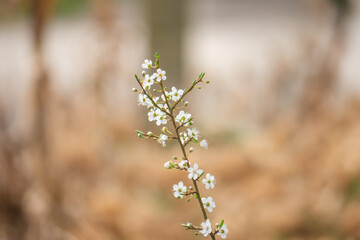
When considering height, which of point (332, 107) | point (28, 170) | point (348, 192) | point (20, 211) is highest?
point (332, 107)

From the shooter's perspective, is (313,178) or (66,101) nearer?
(313,178)

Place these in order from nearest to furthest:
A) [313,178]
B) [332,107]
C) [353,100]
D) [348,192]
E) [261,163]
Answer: [348,192]
[313,178]
[332,107]
[261,163]
[353,100]

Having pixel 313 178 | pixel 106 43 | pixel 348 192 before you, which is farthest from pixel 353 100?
pixel 106 43

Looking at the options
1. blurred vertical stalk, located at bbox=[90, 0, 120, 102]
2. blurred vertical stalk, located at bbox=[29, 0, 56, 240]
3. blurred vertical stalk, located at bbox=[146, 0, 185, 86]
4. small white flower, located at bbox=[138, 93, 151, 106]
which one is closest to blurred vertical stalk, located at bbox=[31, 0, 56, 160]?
blurred vertical stalk, located at bbox=[29, 0, 56, 240]

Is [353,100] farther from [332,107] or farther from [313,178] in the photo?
[313,178]

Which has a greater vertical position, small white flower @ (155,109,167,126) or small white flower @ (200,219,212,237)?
small white flower @ (155,109,167,126)

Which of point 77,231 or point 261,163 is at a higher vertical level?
point 261,163

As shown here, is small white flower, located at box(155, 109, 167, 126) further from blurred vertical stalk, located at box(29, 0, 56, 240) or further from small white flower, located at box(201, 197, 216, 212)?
blurred vertical stalk, located at box(29, 0, 56, 240)

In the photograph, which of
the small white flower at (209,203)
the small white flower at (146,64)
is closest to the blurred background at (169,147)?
the small white flower at (209,203)
